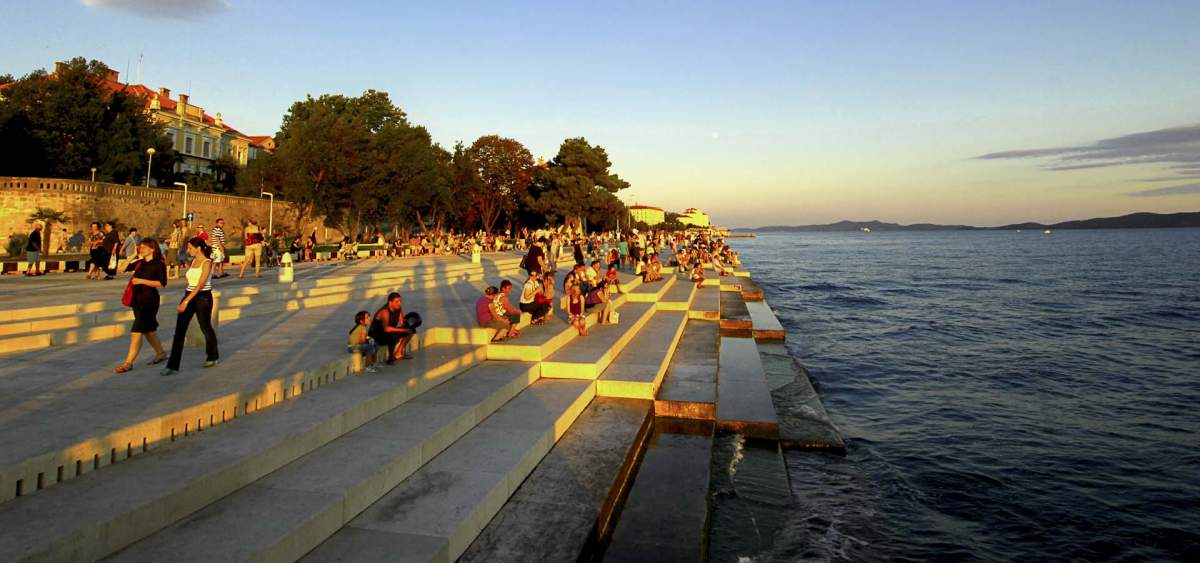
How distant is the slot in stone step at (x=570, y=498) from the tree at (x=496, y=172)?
5404cm

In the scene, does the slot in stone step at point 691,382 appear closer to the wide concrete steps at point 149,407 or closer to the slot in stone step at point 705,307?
the slot in stone step at point 705,307

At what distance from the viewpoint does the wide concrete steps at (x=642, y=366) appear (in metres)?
8.77

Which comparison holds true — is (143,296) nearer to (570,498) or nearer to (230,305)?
(570,498)

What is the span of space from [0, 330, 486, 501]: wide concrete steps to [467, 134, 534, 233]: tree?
53092mm

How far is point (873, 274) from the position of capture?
5631cm

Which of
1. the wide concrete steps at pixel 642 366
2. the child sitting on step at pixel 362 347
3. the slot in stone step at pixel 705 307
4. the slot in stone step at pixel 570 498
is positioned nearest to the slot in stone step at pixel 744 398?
the wide concrete steps at pixel 642 366

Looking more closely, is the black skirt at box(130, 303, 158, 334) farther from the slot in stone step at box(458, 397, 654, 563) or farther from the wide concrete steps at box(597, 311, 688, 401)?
the wide concrete steps at box(597, 311, 688, 401)

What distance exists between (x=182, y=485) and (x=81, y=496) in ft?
1.79

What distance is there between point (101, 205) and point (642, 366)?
35312 mm

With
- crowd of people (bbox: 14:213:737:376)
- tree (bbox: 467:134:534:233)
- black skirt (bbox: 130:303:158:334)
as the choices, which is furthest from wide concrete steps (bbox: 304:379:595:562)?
tree (bbox: 467:134:534:233)

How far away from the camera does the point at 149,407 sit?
17.4ft

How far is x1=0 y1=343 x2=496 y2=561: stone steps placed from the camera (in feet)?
11.2

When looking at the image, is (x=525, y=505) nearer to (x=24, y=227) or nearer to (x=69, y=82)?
(x=24, y=227)

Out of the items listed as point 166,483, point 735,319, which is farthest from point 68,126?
point 166,483
